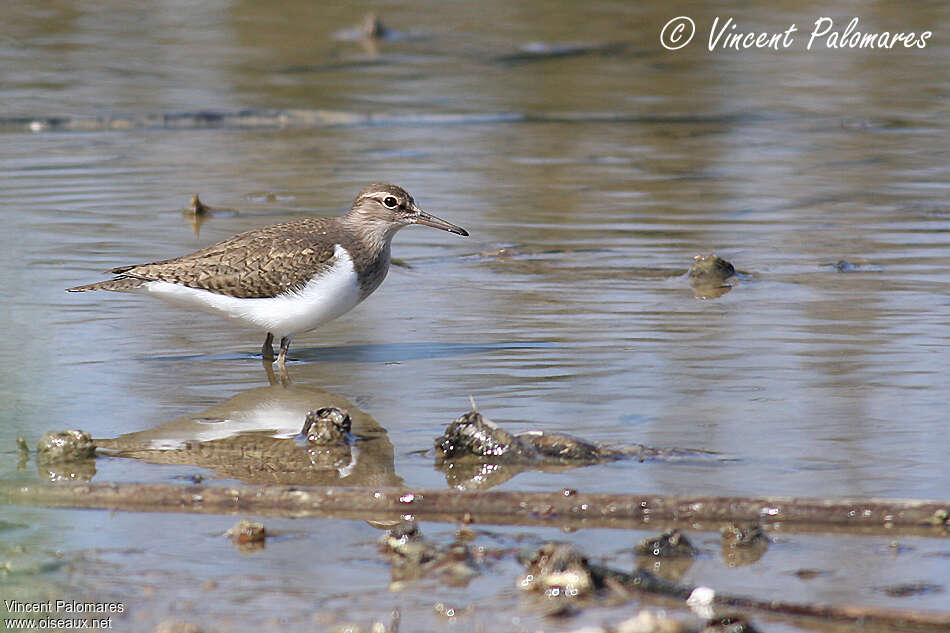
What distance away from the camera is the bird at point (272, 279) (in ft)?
28.1

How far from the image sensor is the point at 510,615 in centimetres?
472

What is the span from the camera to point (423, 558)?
5105 mm

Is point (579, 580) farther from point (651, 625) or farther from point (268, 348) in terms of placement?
point (268, 348)

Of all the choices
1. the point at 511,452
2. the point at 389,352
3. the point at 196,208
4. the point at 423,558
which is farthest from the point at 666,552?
the point at 196,208

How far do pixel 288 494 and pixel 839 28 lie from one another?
63.5 ft

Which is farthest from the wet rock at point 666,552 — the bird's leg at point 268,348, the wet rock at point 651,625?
the bird's leg at point 268,348

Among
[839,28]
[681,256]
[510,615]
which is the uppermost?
[839,28]

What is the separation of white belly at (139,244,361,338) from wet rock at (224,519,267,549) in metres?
3.23

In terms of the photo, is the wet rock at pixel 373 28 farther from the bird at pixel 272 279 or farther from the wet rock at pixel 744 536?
the wet rock at pixel 744 536

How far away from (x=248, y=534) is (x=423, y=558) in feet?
2.28

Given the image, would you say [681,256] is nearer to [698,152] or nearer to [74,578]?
[698,152]

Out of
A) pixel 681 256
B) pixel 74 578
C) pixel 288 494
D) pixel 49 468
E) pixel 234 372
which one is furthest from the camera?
pixel 681 256

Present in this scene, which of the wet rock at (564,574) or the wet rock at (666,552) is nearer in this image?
the wet rock at (564,574)

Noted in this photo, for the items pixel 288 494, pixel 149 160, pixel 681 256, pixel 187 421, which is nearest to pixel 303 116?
pixel 149 160
